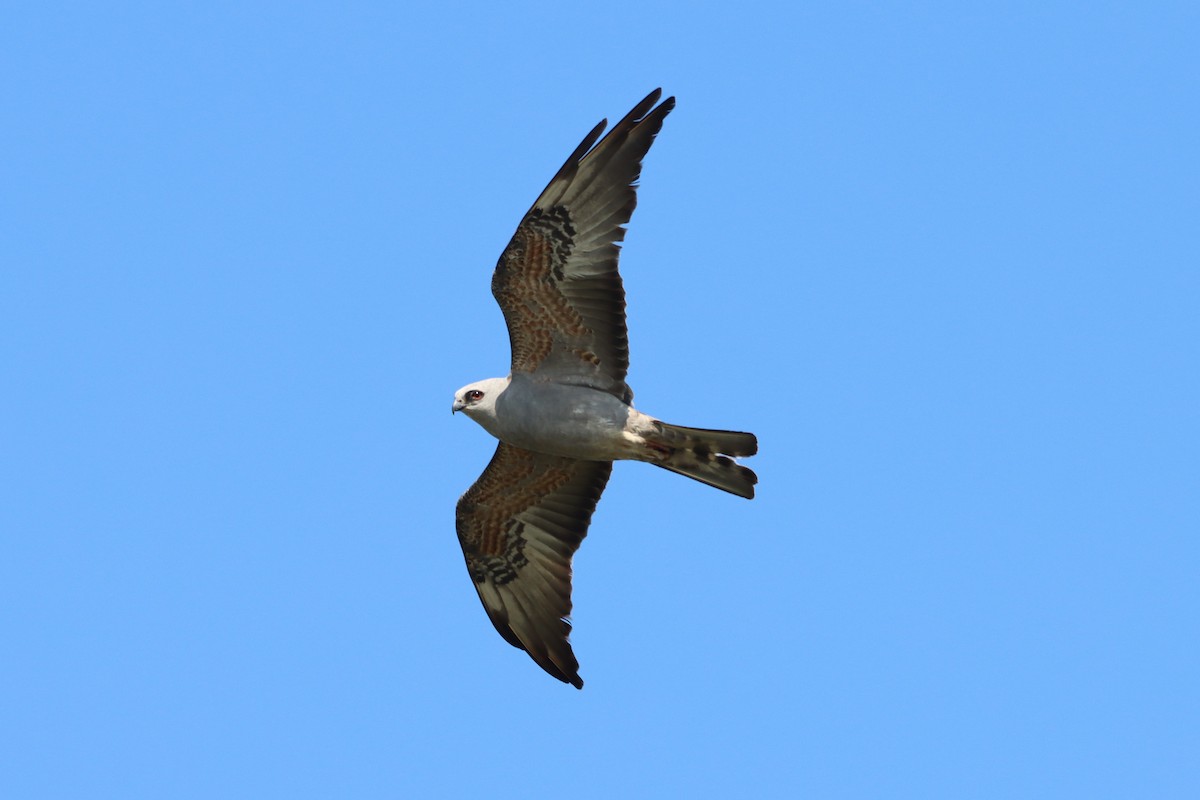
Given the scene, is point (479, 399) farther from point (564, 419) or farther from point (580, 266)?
point (580, 266)

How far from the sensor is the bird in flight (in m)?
16.1

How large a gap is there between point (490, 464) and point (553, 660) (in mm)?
2212

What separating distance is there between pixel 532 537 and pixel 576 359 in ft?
7.92

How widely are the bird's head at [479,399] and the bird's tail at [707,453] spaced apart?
64.9 inches

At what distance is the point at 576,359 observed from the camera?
16.7 m

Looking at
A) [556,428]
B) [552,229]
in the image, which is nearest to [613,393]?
[556,428]

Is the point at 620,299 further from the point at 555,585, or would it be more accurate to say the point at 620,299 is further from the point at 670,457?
the point at 555,585

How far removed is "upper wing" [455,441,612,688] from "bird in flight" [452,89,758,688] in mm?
24

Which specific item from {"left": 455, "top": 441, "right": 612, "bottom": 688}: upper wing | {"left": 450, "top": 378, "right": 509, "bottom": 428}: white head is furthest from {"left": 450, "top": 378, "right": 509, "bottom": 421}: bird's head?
{"left": 455, "top": 441, "right": 612, "bottom": 688}: upper wing

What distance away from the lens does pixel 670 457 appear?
54.5ft

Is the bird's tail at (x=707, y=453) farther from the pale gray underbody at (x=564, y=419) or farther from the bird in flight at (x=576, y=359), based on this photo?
the pale gray underbody at (x=564, y=419)

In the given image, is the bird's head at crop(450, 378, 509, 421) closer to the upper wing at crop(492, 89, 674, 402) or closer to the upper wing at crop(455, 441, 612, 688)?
the upper wing at crop(492, 89, 674, 402)

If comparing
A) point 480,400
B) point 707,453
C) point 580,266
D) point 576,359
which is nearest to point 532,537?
point 480,400

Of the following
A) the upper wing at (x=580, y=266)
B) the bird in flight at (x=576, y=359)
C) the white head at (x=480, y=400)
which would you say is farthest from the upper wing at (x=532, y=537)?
the upper wing at (x=580, y=266)
